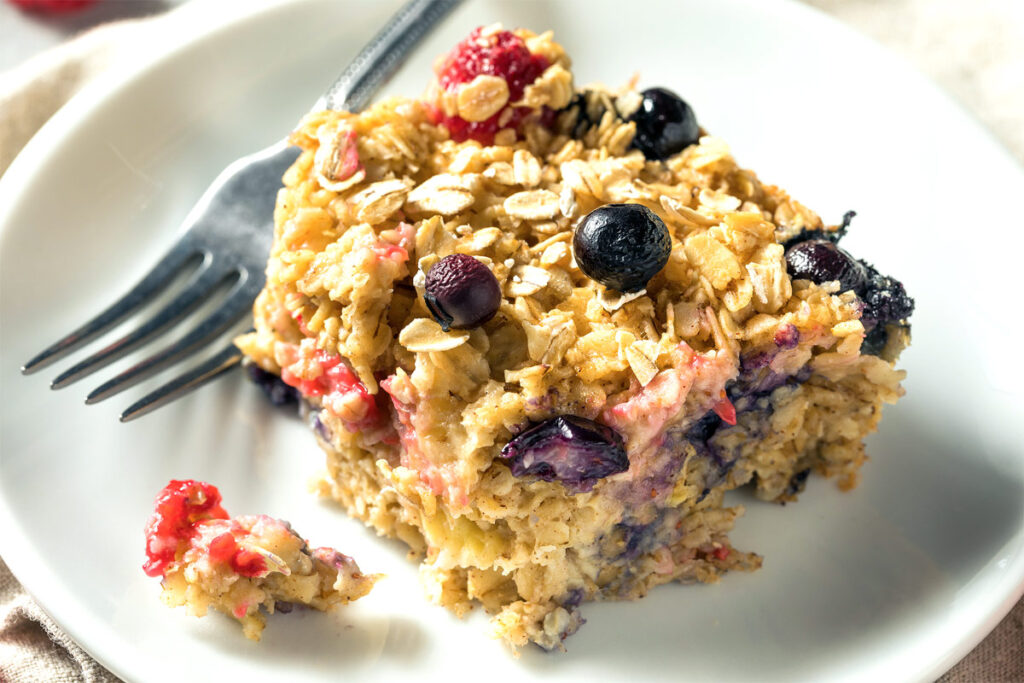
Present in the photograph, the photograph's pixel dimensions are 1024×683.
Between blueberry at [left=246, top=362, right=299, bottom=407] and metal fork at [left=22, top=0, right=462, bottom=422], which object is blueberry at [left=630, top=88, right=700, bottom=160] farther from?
blueberry at [left=246, top=362, right=299, bottom=407]

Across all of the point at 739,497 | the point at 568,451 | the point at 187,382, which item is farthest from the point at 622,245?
the point at 187,382

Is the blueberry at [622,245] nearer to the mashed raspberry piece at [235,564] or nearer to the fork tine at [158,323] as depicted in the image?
the mashed raspberry piece at [235,564]

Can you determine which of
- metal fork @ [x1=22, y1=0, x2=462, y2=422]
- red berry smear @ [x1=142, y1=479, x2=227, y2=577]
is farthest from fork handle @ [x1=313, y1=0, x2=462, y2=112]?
red berry smear @ [x1=142, y1=479, x2=227, y2=577]

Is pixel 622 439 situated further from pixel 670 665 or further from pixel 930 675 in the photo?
pixel 930 675

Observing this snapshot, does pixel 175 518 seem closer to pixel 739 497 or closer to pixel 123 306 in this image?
pixel 123 306

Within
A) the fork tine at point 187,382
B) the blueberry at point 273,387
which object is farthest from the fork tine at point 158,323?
the blueberry at point 273,387

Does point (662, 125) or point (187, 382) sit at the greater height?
point (662, 125)
